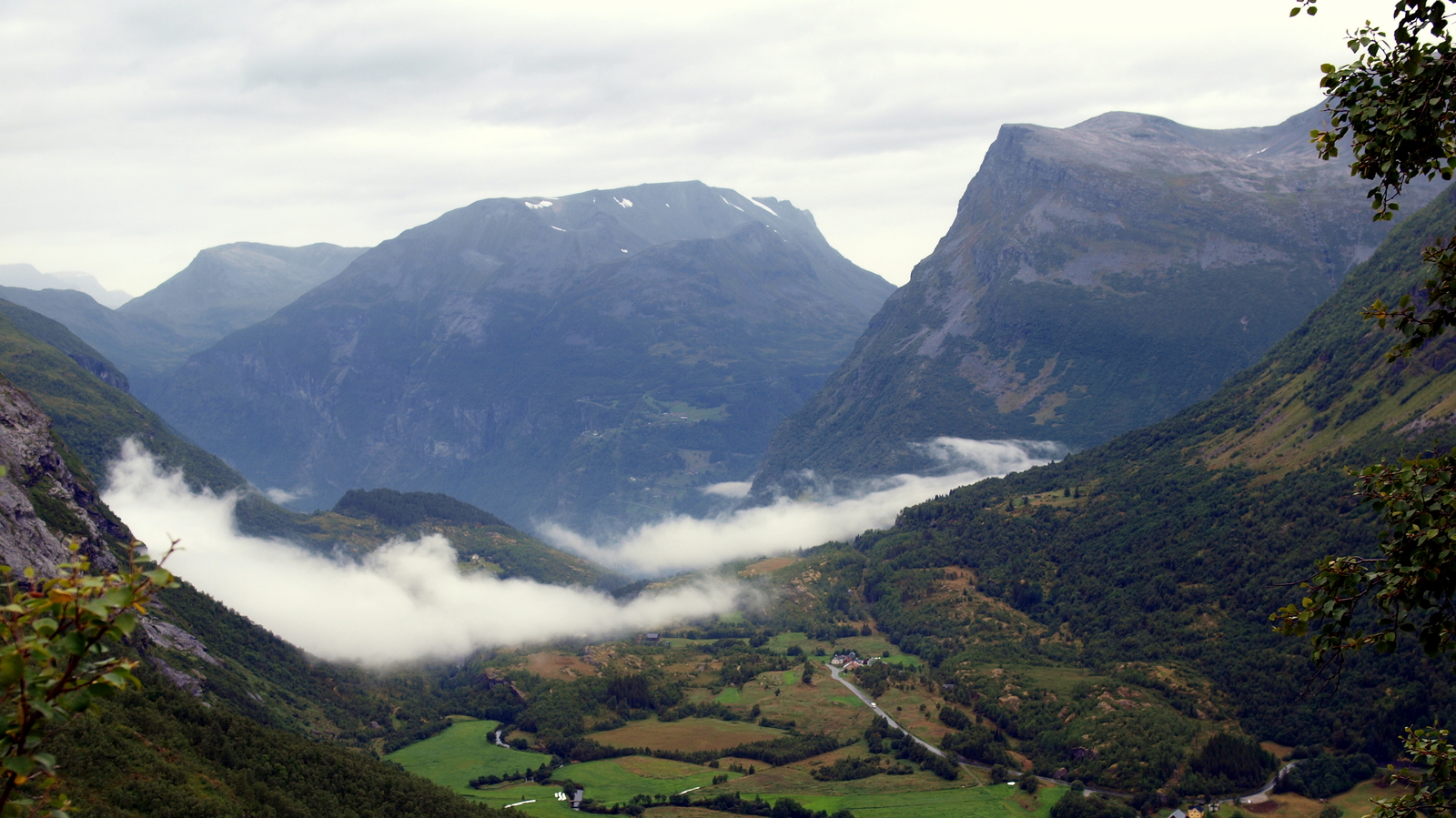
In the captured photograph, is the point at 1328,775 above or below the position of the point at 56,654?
below

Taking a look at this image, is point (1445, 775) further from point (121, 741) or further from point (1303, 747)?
point (1303, 747)

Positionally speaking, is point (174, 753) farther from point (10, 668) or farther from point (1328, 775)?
point (1328, 775)

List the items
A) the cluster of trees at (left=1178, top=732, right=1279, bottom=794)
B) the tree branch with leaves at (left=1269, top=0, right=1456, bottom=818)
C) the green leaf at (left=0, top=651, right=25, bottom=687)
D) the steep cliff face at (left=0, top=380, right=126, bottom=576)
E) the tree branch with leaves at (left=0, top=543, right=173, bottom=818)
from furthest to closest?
the cluster of trees at (left=1178, top=732, right=1279, bottom=794) < the steep cliff face at (left=0, top=380, right=126, bottom=576) < the tree branch with leaves at (left=1269, top=0, right=1456, bottom=818) < the tree branch with leaves at (left=0, top=543, right=173, bottom=818) < the green leaf at (left=0, top=651, right=25, bottom=687)

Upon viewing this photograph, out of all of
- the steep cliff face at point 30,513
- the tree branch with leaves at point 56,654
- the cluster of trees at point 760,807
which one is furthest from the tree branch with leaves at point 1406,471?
the cluster of trees at point 760,807

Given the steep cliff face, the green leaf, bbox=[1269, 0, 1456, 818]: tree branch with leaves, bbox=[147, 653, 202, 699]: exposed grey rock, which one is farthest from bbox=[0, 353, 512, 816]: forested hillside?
bbox=[1269, 0, 1456, 818]: tree branch with leaves

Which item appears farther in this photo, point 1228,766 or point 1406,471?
point 1228,766

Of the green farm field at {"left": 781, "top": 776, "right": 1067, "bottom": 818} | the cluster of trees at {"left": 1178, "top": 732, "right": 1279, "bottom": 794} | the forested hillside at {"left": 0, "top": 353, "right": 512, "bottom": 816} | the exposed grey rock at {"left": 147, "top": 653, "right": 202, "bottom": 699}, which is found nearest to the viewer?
the forested hillside at {"left": 0, "top": 353, "right": 512, "bottom": 816}

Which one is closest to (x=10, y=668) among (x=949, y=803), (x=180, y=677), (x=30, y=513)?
(x=30, y=513)

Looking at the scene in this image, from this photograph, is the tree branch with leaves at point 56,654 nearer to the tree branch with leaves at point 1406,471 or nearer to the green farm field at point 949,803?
the tree branch with leaves at point 1406,471

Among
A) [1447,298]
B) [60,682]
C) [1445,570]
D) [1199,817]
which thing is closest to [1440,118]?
[1447,298]

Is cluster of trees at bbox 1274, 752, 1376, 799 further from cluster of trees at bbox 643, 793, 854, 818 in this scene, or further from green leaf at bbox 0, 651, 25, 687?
green leaf at bbox 0, 651, 25, 687

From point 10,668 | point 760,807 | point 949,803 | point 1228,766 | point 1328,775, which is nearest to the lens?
point 10,668
